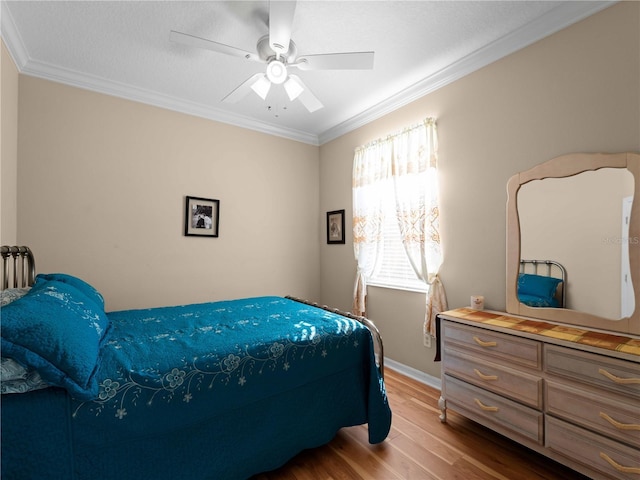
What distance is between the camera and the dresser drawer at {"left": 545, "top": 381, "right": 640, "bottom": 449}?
4.70ft

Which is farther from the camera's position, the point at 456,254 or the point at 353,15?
the point at 456,254

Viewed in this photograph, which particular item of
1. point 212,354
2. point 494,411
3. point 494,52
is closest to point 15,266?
point 212,354

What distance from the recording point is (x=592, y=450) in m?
1.54

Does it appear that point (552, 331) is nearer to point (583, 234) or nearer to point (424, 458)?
point (583, 234)

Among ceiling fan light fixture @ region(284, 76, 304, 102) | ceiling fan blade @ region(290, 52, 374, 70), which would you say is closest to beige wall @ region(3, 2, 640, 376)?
ceiling fan blade @ region(290, 52, 374, 70)

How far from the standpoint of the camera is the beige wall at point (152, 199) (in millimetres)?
2607

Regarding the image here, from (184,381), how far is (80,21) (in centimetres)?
253

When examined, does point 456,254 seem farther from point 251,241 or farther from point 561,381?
point 251,241

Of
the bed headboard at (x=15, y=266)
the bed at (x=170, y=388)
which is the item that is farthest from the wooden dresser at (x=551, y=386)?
the bed headboard at (x=15, y=266)

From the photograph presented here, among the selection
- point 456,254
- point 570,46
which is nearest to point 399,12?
point 570,46

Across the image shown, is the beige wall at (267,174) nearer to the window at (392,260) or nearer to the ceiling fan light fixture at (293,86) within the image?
the window at (392,260)

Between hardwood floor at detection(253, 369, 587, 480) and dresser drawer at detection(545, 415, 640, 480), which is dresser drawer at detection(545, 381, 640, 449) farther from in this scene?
hardwood floor at detection(253, 369, 587, 480)

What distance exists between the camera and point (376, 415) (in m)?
1.98

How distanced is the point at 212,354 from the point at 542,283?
2.23 metres
